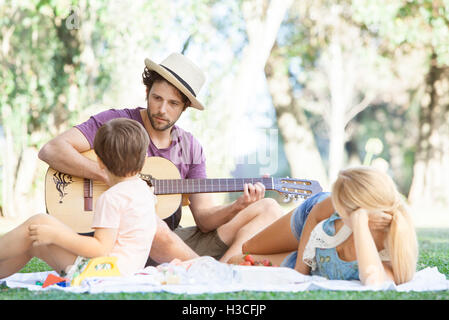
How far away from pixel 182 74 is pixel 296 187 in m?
1.00

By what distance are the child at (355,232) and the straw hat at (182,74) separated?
1.09 metres

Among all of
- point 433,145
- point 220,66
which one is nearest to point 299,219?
point 220,66

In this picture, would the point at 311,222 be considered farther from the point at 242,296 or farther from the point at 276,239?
the point at 242,296

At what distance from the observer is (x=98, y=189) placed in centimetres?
373

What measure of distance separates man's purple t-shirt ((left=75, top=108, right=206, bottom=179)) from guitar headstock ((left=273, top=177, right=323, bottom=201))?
54cm

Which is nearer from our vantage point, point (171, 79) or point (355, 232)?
point (355, 232)

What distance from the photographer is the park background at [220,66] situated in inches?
366

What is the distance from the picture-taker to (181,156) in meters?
3.99

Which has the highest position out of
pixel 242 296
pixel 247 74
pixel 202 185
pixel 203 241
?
pixel 247 74

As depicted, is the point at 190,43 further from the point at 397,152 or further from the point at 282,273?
the point at 397,152

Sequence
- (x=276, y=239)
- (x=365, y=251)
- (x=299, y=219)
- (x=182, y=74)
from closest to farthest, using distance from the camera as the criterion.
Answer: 1. (x=365, y=251)
2. (x=299, y=219)
3. (x=276, y=239)
4. (x=182, y=74)

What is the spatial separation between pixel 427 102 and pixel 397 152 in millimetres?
9934

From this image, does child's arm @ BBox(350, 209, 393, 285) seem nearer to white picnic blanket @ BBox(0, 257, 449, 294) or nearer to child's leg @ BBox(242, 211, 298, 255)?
white picnic blanket @ BBox(0, 257, 449, 294)

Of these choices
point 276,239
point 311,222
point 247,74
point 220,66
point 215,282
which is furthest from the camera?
point 220,66
